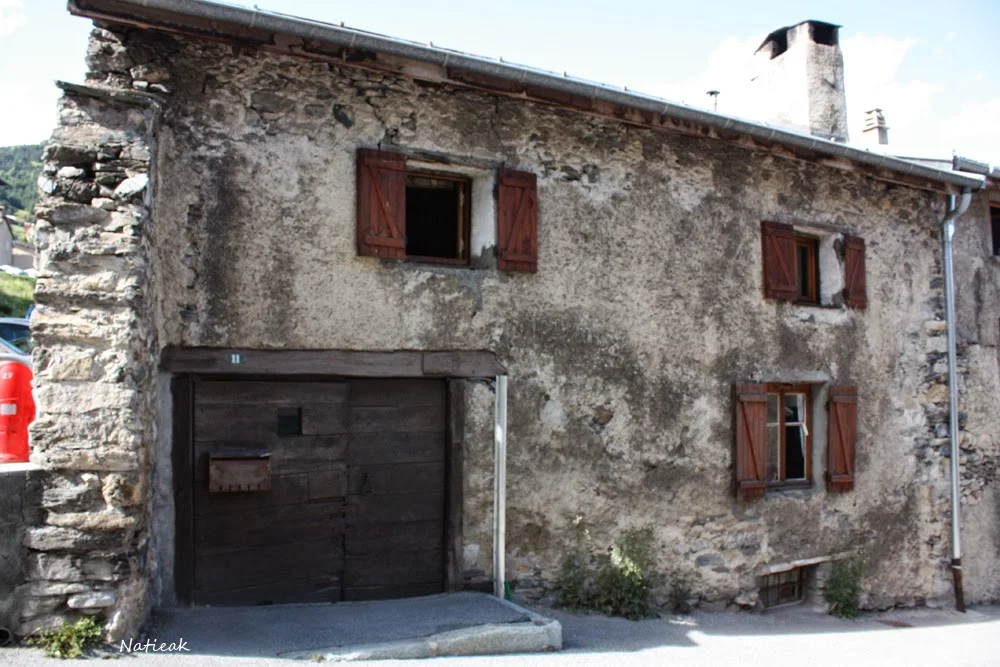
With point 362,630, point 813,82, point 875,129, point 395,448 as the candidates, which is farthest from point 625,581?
point 875,129

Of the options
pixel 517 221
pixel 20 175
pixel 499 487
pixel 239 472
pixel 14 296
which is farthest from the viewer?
pixel 20 175

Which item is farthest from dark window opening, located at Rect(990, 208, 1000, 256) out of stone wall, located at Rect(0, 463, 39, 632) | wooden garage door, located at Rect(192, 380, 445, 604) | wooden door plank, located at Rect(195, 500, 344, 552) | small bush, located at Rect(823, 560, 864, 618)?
stone wall, located at Rect(0, 463, 39, 632)

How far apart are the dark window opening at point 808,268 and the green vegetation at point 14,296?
15777 millimetres

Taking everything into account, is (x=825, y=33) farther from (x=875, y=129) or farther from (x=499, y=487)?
(x=499, y=487)

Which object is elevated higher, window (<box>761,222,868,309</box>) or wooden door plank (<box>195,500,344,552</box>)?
window (<box>761,222,868,309</box>)

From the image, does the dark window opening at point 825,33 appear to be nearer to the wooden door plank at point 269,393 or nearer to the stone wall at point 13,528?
the wooden door plank at point 269,393

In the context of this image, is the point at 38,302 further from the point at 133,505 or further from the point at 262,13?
the point at 262,13

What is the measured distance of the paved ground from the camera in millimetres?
4922

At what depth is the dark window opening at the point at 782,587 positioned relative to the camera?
826 cm

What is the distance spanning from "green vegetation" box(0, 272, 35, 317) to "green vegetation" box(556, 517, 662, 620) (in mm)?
15328

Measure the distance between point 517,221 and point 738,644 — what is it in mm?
3797

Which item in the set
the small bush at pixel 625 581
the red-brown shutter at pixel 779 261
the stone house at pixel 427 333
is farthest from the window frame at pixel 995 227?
the small bush at pixel 625 581

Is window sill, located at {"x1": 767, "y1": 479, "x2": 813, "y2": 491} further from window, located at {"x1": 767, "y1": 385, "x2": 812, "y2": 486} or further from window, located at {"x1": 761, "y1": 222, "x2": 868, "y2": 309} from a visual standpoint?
window, located at {"x1": 761, "y1": 222, "x2": 868, "y2": 309}

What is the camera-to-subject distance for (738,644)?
6617 mm
